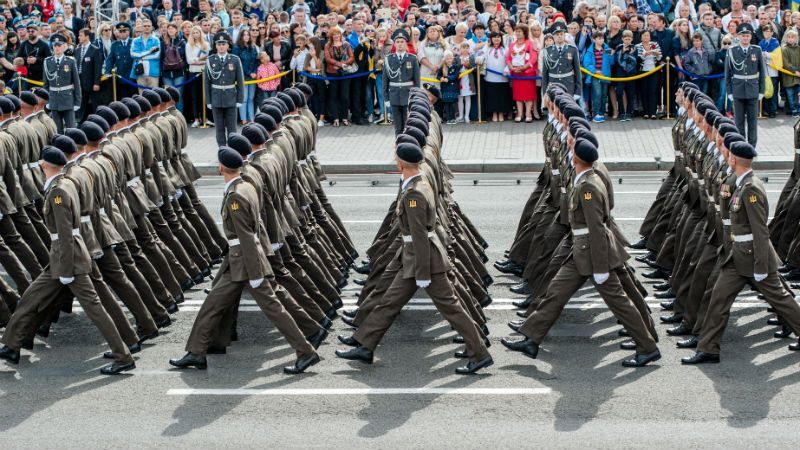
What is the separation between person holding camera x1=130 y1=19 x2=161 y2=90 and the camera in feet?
79.8

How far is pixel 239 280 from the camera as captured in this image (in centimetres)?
1099

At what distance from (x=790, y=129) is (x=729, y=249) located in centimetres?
1212

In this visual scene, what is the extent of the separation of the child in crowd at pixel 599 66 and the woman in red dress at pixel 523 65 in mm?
886

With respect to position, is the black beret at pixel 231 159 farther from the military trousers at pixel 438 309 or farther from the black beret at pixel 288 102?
the black beret at pixel 288 102

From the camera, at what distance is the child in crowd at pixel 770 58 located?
23375mm

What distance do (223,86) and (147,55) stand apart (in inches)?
134

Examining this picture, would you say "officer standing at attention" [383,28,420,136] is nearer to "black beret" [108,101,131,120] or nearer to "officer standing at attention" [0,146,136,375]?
"black beret" [108,101,131,120]

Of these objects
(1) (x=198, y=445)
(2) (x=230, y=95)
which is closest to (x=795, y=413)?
(1) (x=198, y=445)

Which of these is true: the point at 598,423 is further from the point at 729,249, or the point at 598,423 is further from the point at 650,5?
the point at 650,5

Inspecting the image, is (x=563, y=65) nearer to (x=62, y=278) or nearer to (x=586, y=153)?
(x=586, y=153)

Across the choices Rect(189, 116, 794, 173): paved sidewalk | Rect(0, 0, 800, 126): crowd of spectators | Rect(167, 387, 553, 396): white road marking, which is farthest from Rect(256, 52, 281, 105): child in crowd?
Rect(167, 387, 553, 396): white road marking

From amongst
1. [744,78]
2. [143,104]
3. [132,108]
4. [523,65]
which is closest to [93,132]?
[132,108]

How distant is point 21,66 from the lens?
24.5 metres

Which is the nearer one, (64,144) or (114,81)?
(64,144)
